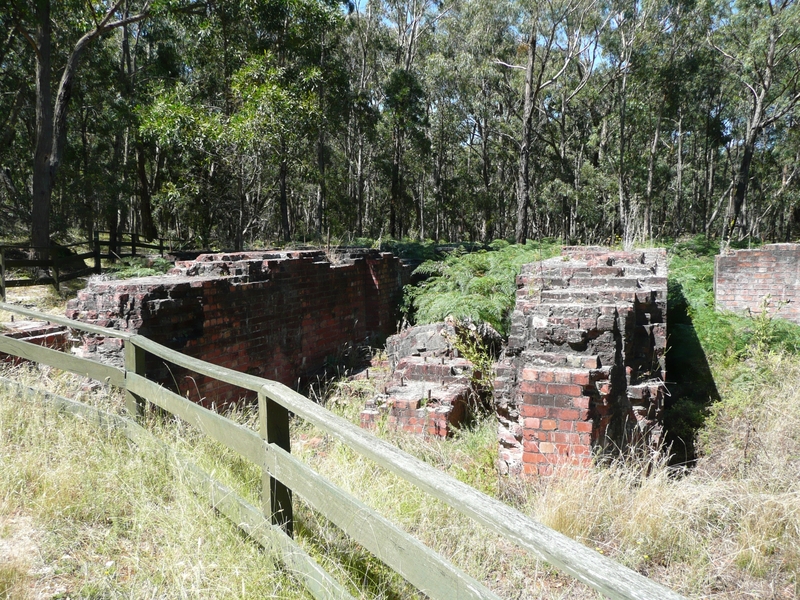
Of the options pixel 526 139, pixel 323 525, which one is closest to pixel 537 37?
pixel 526 139

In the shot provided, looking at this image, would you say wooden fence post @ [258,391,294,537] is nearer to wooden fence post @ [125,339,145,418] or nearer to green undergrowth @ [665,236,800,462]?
wooden fence post @ [125,339,145,418]

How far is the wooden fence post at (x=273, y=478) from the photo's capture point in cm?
231

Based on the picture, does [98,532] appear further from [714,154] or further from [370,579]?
[714,154]

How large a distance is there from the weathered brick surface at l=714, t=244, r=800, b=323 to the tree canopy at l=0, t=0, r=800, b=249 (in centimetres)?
255

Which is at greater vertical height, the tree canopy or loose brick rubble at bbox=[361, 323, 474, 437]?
the tree canopy

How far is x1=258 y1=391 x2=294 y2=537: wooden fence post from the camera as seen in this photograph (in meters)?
2.31

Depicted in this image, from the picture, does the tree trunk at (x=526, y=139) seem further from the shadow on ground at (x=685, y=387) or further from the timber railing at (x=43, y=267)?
the timber railing at (x=43, y=267)

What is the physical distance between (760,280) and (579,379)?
7464 millimetres

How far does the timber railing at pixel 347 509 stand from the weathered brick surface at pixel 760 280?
8.98m

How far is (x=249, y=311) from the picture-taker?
686cm

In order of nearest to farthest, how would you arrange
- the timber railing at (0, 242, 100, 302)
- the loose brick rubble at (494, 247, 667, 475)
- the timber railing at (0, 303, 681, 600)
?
1. the timber railing at (0, 303, 681, 600)
2. the loose brick rubble at (494, 247, 667, 475)
3. the timber railing at (0, 242, 100, 302)

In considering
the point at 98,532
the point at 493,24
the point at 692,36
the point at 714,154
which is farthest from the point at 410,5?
the point at 98,532

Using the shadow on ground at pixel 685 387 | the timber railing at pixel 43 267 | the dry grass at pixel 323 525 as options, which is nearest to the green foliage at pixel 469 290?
the shadow on ground at pixel 685 387

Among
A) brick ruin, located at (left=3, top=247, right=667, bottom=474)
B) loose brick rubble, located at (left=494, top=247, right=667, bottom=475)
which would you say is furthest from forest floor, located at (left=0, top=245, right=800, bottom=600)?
brick ruin, located at (left=3, top=247, right=667, bottom=474)
